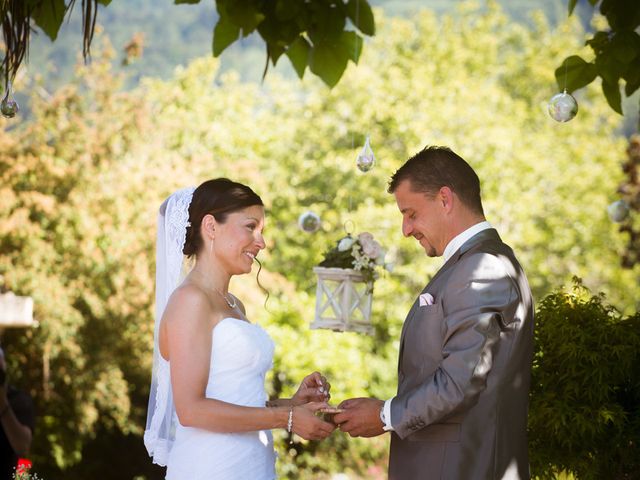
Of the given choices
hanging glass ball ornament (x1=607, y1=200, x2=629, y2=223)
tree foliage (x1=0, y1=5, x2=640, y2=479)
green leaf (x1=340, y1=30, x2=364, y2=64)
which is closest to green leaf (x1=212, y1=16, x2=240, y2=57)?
green leaf (x1=340, y1=30, x2=364, y2=64)

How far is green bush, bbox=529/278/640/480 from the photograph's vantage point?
3.27 m

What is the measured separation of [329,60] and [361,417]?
1.49 meters

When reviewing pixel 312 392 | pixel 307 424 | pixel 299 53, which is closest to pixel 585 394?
pixel 312 392

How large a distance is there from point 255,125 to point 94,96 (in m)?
4.24

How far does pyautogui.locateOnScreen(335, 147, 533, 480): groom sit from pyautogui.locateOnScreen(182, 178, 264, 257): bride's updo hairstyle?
1.74 feet

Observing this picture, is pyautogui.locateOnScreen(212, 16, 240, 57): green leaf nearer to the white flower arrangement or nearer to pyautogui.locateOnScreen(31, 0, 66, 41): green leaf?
pyautogui.locateOnScreen(31, 0, 66, 41): green leaf

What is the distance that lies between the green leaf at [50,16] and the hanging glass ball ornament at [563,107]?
1817 mm

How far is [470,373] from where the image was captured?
252 cm

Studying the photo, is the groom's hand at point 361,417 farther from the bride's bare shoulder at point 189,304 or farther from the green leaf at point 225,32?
the green leaf at point 225,32

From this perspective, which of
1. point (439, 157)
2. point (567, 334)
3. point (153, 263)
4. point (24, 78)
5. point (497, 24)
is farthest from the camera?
point (497, 24)

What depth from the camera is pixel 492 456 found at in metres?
2.61

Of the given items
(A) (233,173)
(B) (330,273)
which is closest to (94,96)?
(A) (233,173)

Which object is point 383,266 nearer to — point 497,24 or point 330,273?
point 330,273

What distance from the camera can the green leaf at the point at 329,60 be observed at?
3553 mm
